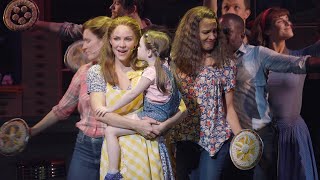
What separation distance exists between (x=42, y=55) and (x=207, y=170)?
73.6 inches

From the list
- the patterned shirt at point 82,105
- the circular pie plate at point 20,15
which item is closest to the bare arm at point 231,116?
the patterned shirt at point 82,105

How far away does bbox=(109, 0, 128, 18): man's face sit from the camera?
5.25 meters

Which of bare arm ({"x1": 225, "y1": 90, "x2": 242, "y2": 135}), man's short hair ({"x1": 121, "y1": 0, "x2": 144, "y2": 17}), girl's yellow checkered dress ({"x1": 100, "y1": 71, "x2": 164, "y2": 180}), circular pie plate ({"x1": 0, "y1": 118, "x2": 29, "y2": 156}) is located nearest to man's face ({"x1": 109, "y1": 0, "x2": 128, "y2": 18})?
man's short hair ({"x1": 121, "y1": 0, "x2": 144, "y2": 17})

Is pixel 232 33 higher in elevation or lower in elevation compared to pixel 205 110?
higher

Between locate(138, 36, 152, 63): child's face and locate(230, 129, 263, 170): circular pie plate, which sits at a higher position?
locate(138, 36, 152, 63): child's face

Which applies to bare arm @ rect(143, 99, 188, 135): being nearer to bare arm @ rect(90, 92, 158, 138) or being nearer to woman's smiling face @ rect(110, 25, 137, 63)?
bare arm @ rect(90, 92, 158, 138)

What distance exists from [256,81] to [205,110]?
0.86 m

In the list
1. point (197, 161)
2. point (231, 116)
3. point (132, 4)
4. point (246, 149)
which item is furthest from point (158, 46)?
point (132, 4)

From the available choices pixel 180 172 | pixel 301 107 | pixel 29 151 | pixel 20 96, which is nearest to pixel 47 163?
pixel 29 151

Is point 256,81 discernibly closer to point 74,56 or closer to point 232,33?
point 232,33

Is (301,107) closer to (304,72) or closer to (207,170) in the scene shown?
(304,72)

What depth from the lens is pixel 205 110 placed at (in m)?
4.43

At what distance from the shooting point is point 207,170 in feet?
14.4

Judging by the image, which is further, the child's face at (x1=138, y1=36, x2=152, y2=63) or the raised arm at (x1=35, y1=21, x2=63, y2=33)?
the raised arm at (x1=35, y1=21, x2=63, y2=33)
